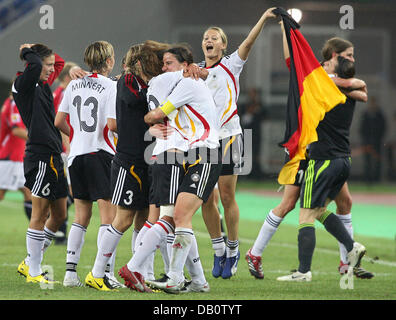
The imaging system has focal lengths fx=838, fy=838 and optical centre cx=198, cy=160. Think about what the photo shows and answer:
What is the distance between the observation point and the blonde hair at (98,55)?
723cm

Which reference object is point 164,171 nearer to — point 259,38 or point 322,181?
point 322,181

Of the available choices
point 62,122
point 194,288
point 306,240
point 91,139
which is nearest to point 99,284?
point 194,288

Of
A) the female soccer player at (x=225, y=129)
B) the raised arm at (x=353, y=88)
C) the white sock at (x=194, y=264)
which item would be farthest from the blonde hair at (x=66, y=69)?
the white sock at (x=194, y=264)

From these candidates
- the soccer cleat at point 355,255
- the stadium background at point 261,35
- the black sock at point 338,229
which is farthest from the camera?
the stadium background at point 261,35

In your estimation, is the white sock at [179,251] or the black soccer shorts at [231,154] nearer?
the white sock at [179,251]

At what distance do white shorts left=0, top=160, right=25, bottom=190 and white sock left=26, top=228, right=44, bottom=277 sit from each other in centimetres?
454

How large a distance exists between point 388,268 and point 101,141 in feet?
11.6

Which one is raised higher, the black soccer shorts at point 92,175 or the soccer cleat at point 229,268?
the black soccer shorts at point 92,175

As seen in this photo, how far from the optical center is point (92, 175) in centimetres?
723

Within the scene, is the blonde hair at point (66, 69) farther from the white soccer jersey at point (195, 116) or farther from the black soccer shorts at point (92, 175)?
the white soccer jersey at point (195, 116)

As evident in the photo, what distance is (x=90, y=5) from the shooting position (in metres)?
21.7

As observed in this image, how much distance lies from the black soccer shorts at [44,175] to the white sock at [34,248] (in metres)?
0.33

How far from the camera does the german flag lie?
24.9 ft
